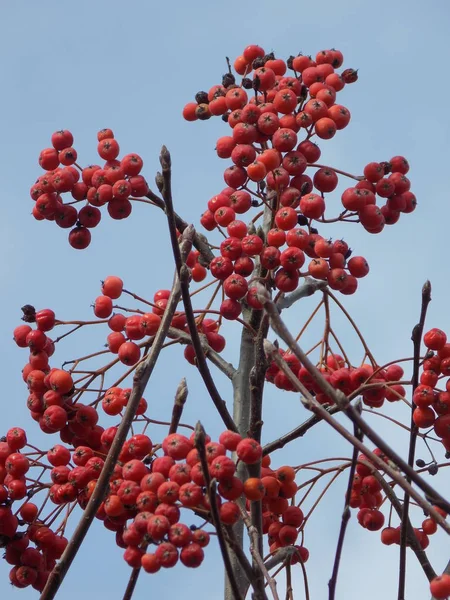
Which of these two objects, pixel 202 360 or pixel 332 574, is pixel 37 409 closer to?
pixel 202 360

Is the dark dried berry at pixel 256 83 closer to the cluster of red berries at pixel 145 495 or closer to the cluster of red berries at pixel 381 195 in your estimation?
the cluster of red berries at pixel 381 195

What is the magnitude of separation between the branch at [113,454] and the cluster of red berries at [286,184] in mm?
892

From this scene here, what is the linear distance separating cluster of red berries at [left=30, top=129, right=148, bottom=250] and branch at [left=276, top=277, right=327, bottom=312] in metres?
0.90

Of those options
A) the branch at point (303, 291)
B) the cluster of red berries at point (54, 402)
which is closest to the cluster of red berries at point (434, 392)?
the branch at point (303, 291)

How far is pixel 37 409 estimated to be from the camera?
430cm

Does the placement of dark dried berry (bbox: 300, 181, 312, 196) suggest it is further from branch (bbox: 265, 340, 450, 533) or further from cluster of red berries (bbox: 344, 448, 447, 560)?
branch (bbox: 265, 340, 450, 533)

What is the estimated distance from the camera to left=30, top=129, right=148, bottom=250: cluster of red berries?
179 inches

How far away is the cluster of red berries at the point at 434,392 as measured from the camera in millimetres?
4121

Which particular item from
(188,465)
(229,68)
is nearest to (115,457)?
(188,465)

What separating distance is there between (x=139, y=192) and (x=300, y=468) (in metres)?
1.56

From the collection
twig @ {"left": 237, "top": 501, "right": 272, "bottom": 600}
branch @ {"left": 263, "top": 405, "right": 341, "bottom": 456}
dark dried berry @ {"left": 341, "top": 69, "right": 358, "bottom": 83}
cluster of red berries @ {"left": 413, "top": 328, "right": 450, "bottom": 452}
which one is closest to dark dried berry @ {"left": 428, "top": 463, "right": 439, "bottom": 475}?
cluster of red berries @ {"left": 413, "top": 328, "right": 450, "bottom": 452}

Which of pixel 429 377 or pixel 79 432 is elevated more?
pixel 429 377

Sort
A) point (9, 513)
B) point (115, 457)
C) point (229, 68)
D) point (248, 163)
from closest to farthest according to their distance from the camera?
point (115, 457)
point (9, 513)
point (248, 163)
point (229, 68)

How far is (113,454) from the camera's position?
301 centimetres
